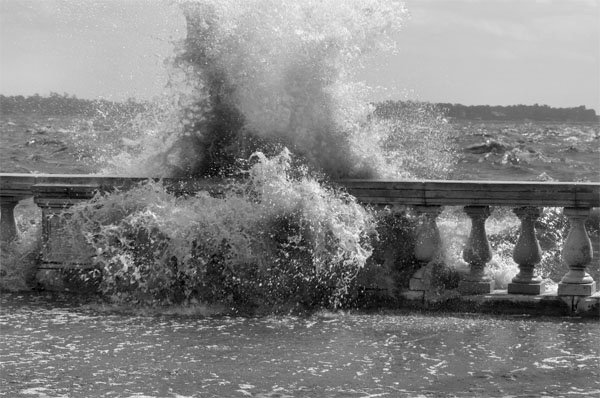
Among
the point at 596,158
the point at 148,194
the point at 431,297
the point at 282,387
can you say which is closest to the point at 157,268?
the point at 148,194

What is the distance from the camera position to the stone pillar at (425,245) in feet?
25.1

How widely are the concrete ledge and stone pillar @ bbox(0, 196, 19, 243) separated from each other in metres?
3.17

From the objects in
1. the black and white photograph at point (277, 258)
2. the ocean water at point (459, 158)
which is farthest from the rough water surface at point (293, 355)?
the ocean water at point (459, 158)

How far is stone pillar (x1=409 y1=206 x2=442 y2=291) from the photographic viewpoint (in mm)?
7648

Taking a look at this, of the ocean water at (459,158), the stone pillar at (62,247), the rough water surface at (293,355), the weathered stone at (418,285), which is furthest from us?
the ocean water at (459,158)

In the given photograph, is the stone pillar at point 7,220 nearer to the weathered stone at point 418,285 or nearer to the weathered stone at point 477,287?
the weathered stone at point 418,285

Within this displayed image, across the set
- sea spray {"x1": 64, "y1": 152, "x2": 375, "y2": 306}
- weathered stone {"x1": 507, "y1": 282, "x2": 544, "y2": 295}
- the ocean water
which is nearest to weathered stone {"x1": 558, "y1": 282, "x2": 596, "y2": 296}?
weathered stone {"x1": 507, "y1": 282, "x2": 544, "y2": 295}

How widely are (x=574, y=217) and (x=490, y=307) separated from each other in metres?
0.82

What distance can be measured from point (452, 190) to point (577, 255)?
3.04 feet

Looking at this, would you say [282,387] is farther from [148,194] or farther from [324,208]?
[148,194]

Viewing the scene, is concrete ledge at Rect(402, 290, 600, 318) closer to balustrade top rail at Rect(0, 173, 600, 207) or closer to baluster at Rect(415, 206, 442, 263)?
baluster at Rect(415, 206, 442, 263)

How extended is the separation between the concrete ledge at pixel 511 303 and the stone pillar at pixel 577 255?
2.6 inches

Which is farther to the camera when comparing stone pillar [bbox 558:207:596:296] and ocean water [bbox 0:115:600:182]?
ocean water [bbox 0:115:600:182]

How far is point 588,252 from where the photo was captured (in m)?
7.45
